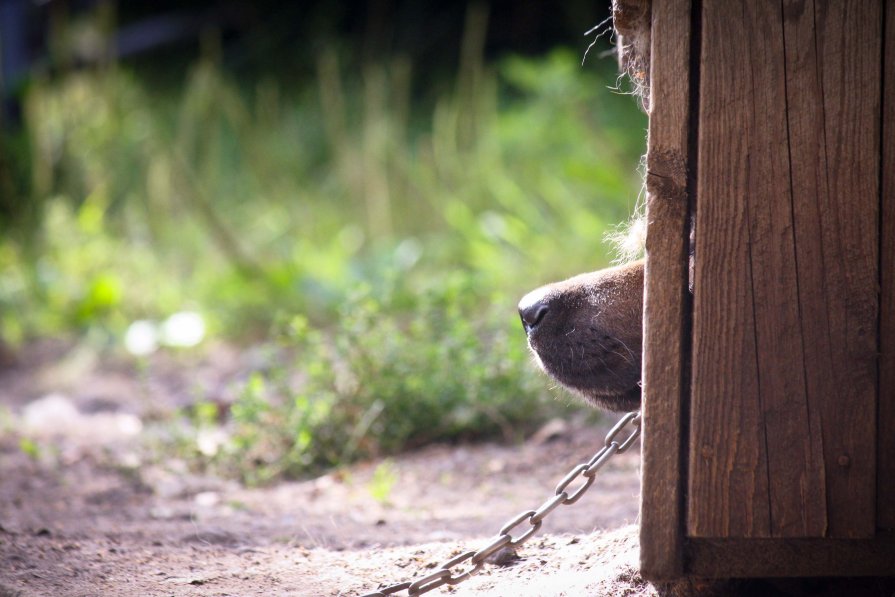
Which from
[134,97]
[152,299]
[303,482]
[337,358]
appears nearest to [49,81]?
[134,97]

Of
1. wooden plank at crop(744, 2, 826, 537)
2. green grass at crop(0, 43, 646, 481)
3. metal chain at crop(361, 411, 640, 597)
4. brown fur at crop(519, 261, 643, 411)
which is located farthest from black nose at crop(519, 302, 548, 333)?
green grass at crop(0, 43, 646, 481)

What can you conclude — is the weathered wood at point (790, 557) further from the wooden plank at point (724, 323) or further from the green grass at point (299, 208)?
the green grass at point (299, 208)

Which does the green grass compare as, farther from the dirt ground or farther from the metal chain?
the metal chain

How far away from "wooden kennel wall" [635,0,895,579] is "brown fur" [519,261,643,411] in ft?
1.81

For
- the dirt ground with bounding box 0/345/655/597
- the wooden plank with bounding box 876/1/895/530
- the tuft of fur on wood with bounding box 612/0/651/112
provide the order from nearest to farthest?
the wooden plank with bounding box 876/1/895/530, the tuft of fur on wood with bounding box 612/0/651/112, the dirt ground with bounding box 0/345/655/597

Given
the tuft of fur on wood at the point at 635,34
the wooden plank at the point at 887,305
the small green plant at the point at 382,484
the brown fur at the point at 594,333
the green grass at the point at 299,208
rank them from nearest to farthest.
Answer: the wooden plank at the point at 887,305 < the tuft of fur on wood at the point at 635,34 < the brown fur at the point at 594,333 < the small green plant at the point at 382,484 < the green grass at the point at 299,208

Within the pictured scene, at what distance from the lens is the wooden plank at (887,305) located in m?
1.88

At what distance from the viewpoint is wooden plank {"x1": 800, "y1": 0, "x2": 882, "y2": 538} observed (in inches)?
74.3

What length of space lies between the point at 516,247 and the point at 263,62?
5.56 metres

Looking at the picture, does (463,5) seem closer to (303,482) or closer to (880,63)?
(303,482)

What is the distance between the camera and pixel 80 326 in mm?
6742

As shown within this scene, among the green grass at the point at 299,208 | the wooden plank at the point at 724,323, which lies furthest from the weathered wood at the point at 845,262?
the green grass at the point at 299,208

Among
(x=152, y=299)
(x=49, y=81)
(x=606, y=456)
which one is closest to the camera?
(x=606, y=456)

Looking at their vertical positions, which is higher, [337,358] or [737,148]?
[737,148]
